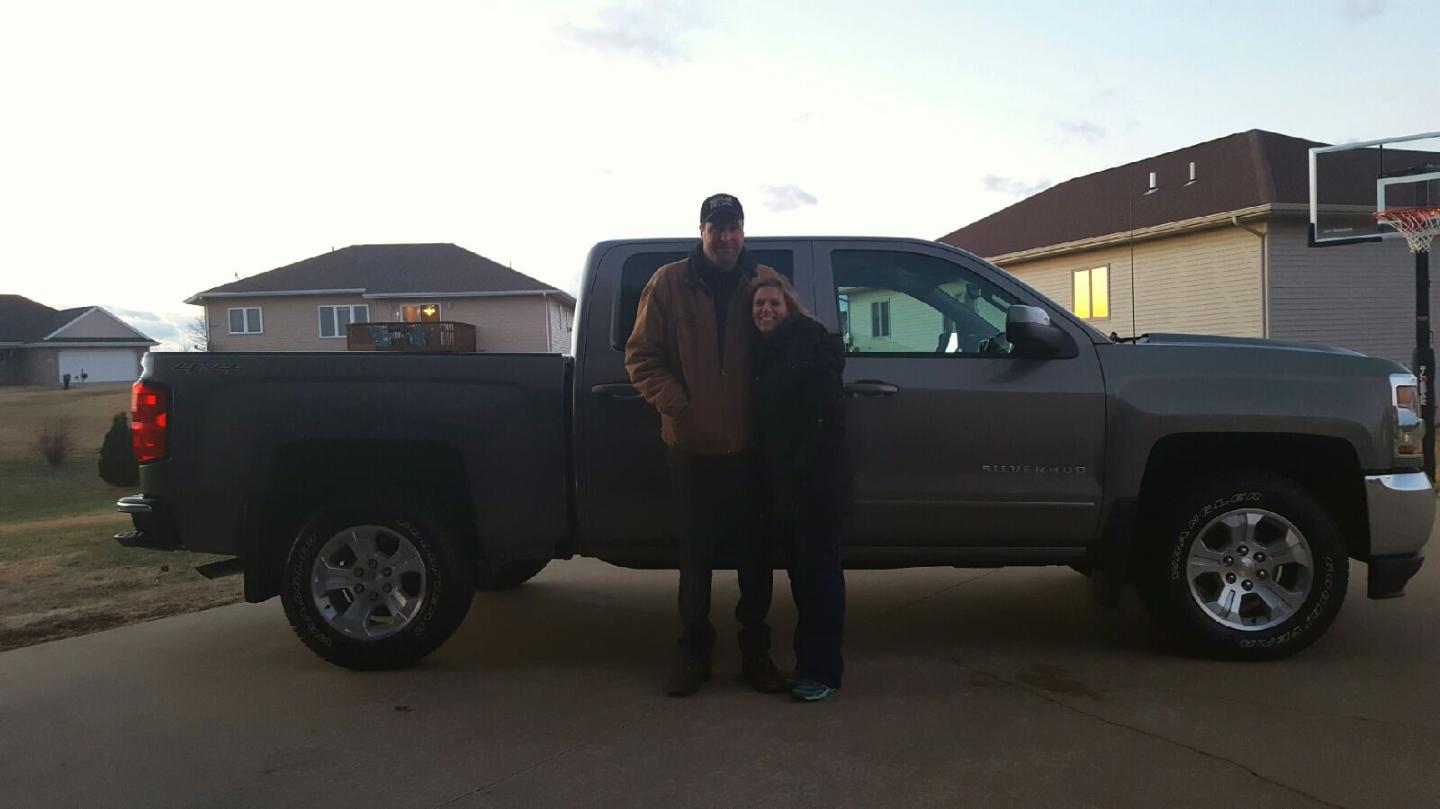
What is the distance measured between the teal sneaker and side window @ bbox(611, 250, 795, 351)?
168cm

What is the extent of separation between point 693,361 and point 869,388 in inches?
33.8

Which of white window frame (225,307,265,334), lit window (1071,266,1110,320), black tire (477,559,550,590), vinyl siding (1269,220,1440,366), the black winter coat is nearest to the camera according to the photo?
the black winter coat

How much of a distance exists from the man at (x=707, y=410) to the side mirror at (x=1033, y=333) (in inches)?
42.5

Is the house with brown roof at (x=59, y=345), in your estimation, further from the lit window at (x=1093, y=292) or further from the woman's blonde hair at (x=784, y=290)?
the woman's blonde hair at (x=784, y=290)

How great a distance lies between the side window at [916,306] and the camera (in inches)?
Answer: 184

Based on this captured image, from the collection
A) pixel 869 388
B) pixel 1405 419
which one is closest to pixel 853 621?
pixel 869 388

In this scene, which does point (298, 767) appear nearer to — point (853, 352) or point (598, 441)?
point (598, 441)

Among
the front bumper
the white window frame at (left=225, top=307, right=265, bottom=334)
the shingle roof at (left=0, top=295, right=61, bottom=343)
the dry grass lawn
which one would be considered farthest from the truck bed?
the shingle roof at (left=0, top=295, right=61, bottom=343)

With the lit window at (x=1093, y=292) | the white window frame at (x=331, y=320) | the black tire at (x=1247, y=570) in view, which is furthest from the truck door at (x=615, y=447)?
the white window frame at (x=331, y=320)

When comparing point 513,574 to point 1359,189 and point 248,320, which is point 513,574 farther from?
point 248,320

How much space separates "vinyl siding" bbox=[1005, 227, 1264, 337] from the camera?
19.5 meters

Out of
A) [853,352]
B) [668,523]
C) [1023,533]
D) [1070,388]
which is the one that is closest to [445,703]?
[668,523]

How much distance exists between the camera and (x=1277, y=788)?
10.7 feet

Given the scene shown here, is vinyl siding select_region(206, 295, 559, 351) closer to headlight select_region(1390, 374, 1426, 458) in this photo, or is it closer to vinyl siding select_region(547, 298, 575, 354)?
vinyl siding select_region(547, 298, 575, 354)
